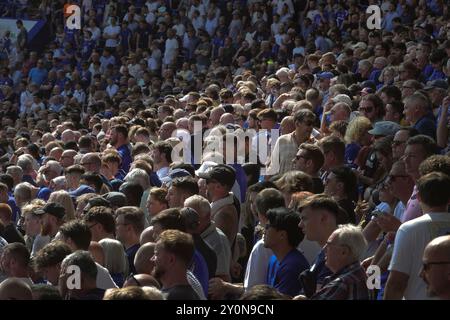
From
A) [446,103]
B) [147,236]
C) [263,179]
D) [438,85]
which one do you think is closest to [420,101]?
[446,103]

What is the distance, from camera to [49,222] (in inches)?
331

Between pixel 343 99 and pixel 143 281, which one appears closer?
pixel 143 281

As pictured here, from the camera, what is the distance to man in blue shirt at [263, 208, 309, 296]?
6227 millimetres

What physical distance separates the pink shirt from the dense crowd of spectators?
2 centimetres

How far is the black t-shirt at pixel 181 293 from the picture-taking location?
5527mm

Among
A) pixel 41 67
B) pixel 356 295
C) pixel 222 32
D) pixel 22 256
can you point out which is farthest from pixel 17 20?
pixel 356 295

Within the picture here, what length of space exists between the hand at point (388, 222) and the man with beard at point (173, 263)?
136cm

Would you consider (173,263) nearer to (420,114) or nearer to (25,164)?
(420,114)

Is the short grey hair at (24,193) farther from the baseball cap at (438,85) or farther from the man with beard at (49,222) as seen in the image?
the baseball cap at (438,85)

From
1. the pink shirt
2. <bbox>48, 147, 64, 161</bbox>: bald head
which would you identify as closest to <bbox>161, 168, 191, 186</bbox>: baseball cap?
the pink shirt

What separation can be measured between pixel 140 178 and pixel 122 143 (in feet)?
10.7

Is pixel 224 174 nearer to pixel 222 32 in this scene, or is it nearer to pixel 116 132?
pixel 116 132

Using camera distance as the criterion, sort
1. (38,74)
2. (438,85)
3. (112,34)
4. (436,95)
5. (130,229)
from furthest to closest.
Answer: (112,34) < (38,74) < (438,85) < (436,95) < (130,229)

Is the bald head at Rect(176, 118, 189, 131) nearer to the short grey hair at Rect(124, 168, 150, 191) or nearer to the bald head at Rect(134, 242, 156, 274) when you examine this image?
the short grey hair at Rect(124, 168, 150, 191)
